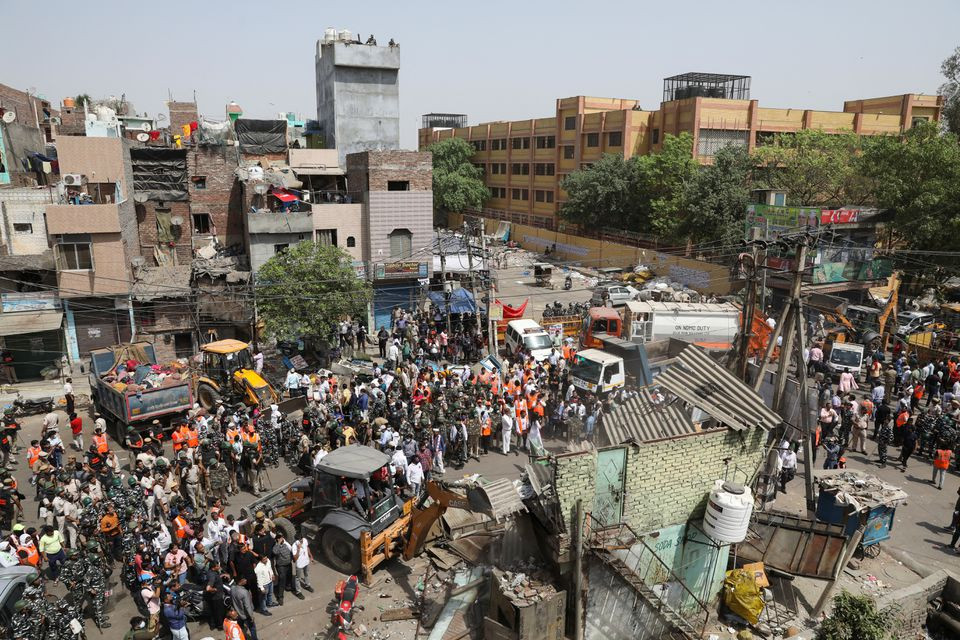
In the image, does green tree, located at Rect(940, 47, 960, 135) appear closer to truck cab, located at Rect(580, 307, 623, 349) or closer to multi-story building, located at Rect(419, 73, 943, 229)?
multi-story building, located at Rect(419, 73, 943, 229)

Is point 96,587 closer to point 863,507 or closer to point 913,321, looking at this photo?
point 863,507

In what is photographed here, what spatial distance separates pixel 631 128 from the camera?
160 feet

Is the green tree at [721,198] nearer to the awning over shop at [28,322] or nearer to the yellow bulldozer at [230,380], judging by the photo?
the yellow bulldozer at [230,380]

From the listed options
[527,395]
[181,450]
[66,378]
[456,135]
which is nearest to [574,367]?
[527,395]

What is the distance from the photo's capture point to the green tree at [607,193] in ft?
150

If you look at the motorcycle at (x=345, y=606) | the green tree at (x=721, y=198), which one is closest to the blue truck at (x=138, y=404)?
the motorcycle at (x=345, y=606)

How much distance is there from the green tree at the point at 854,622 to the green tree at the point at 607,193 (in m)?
38.9

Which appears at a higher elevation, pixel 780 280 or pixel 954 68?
pixel 954 68

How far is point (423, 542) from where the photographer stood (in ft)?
38.0

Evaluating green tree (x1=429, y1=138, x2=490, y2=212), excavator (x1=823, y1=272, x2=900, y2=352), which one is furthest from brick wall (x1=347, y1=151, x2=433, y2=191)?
green tree (x1=429, y1=138, x2=490, y2=212)

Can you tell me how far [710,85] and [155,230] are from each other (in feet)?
147

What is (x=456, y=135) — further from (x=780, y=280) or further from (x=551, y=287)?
(x=780, y=280)

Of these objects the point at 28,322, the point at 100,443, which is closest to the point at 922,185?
the point at 100,443

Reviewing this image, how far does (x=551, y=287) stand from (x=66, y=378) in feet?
87.8
